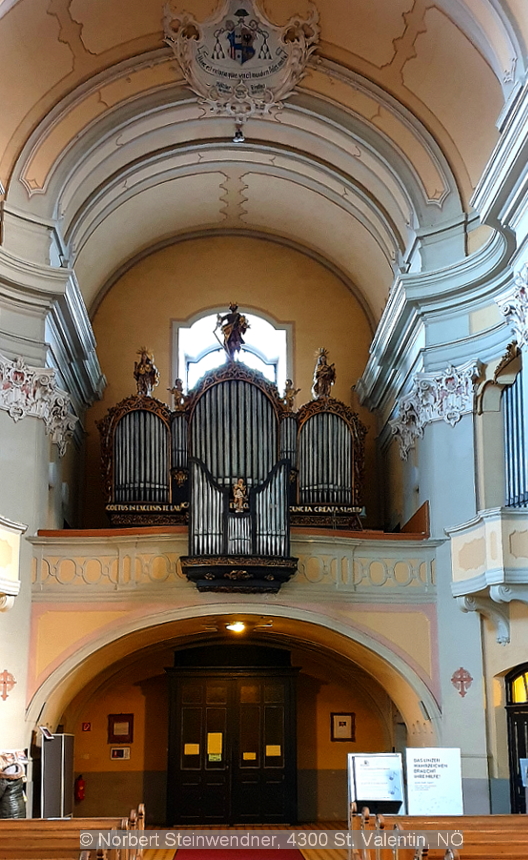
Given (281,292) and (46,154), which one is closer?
(46,154)

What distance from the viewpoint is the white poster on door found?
13.2 metres

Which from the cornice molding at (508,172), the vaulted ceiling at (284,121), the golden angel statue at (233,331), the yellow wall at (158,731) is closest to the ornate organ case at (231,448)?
the golden angel statue at (233,331)

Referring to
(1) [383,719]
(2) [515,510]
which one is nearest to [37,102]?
(2) [515,510]

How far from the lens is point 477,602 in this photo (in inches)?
581

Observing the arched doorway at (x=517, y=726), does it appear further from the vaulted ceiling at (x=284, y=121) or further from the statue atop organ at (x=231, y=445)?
the vaulted ceiling at (x=284, y=121)

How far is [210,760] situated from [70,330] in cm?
783

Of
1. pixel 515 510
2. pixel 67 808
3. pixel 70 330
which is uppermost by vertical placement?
pixel 70 330

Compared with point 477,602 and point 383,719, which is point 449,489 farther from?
point 383,719

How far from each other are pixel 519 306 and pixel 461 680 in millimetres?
5316

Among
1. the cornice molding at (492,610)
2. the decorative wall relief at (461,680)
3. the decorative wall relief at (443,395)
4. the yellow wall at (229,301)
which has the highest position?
the yellow wall at (229,301)

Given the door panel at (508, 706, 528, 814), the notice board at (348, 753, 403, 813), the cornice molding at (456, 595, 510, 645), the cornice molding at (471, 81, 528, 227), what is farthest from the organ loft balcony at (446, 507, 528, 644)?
the cornice molding at (471, 81, 528, 227)

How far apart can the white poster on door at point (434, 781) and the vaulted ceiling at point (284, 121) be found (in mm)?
7495

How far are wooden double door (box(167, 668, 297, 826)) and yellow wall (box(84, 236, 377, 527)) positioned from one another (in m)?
4.78

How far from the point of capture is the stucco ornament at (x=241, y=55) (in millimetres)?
16156
